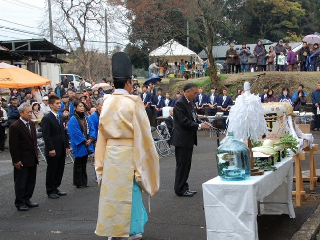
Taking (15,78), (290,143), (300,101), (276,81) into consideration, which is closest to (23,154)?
(290,143)

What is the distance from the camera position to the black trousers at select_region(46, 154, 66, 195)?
839 cm

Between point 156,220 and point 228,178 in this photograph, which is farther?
point 156,220

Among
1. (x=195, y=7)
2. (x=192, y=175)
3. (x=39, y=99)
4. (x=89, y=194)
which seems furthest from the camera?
(x=195, y=7)

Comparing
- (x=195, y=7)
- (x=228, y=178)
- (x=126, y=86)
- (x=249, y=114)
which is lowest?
(x=228, y=178)

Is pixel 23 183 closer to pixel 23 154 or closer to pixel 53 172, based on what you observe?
pixel 23 154

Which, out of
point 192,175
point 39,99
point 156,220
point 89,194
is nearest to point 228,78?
point 39,99

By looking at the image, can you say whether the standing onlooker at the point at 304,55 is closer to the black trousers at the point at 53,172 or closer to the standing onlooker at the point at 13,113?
the standing onlooker at the point at 13,113

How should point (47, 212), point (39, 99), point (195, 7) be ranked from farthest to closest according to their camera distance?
point (195, 7)
point (39, 99)
point (47, 212)

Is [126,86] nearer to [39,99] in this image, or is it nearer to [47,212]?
[47,212]

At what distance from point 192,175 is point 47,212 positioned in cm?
389

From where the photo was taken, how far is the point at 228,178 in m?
4.97

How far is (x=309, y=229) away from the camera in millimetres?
5797

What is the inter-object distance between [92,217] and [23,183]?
1.42 metres

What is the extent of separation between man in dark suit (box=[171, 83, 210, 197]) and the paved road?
350 mm
